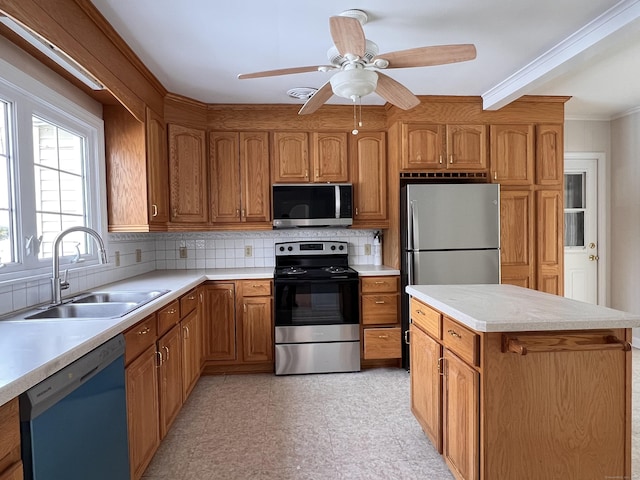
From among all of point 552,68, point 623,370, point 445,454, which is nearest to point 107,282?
point 445,454

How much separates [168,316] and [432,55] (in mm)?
1950

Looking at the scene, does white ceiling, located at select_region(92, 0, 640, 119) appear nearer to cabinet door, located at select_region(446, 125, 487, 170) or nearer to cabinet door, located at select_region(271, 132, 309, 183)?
cabinet door, located at select_region(446, 125, 487, 170)

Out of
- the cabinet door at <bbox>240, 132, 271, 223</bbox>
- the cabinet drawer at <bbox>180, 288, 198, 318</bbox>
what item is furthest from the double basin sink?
the cabinet door at <bbox>240, 132, 271, 223</bbox>

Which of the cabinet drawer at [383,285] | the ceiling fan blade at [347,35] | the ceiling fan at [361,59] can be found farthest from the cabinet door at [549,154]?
the ceiling fan blade at [347,35]

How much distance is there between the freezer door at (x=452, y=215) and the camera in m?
2.96

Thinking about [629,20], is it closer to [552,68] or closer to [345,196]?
[552,68]

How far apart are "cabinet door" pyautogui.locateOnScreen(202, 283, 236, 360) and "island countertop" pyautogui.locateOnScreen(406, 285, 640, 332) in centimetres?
177

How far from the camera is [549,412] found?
140cm

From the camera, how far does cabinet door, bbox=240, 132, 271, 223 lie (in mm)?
3273

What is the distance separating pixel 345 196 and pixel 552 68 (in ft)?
5.70

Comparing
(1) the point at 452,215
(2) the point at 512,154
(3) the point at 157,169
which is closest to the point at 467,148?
(2) the point at 512,154

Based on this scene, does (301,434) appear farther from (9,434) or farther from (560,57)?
(560,57)

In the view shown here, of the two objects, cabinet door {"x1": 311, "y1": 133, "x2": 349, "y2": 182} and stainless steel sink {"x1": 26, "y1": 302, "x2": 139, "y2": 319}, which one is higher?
cabinet door {"x1": 311, "y1": 133, "x2": 349, "y2": 182}

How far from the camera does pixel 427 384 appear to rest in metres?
1.93
